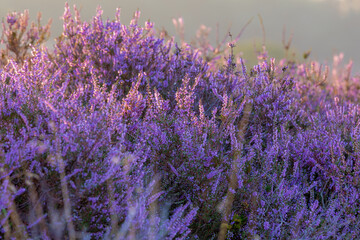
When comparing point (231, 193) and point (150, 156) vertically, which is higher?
point (150, 156)

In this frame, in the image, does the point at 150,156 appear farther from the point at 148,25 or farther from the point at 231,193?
the point at 148,25

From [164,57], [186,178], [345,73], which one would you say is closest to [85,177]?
[186,178]

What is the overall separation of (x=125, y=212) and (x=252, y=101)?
1.66m

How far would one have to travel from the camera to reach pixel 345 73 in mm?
6160

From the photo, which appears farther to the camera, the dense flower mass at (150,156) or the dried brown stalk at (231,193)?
the dried brown stalk at (231,193)

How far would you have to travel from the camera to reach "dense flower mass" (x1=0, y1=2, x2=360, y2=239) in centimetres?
159

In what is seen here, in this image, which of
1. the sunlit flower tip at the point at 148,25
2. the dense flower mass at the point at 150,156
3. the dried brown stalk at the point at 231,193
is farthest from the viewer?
the sunlit flower tip at the point at 148,25

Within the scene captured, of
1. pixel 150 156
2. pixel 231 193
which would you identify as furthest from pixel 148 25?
pixel 231 193

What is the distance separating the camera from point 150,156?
7.25 feet

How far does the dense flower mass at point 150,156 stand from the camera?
1.59 meters

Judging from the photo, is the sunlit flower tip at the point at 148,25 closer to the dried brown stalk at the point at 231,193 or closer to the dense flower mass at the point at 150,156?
the dense flower mass at the point at 150,156

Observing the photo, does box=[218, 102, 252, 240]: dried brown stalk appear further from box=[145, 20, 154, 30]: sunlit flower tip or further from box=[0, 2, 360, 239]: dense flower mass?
box=[145, 20, 154, 30]: sunlit flower tip

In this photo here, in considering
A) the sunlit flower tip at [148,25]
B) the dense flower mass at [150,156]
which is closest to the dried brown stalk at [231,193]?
the dense flower mass at [150,156]

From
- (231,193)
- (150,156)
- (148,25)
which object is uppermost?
(148,25)
